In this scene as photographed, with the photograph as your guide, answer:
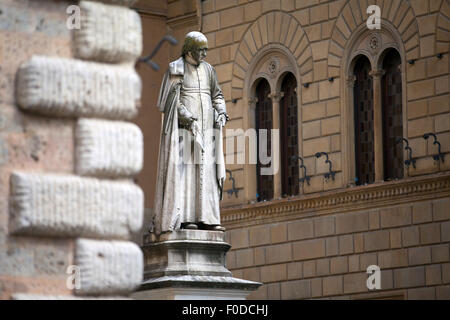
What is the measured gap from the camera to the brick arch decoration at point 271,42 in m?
30.5

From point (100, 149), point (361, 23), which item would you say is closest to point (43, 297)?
point (100, 149)

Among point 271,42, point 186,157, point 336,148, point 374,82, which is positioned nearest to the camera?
point 186,157

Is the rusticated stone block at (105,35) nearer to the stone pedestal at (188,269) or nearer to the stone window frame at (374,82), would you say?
the stone pedestal at (188,269)

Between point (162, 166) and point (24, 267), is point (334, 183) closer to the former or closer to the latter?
point (162, 166)

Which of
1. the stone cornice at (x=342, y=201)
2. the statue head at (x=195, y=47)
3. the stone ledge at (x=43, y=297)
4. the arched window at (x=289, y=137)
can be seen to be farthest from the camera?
the arched window at (x=289, y=137)

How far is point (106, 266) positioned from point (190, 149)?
937cm

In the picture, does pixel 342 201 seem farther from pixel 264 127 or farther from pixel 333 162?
pixel 264 127

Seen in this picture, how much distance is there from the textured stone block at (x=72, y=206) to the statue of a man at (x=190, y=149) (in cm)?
879

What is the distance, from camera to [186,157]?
17375 mm

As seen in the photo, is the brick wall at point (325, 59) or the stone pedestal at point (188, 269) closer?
the stone pedestal at point (188, 269)

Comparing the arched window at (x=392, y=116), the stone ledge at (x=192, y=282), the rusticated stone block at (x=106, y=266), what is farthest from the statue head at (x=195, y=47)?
the arched window at (x=392, y=116)

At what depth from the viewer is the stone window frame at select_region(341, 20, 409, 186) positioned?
92.2 feet

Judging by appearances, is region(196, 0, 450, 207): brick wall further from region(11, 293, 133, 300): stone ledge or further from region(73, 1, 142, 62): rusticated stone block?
region(11, 293, 133, 300): stone ledge
